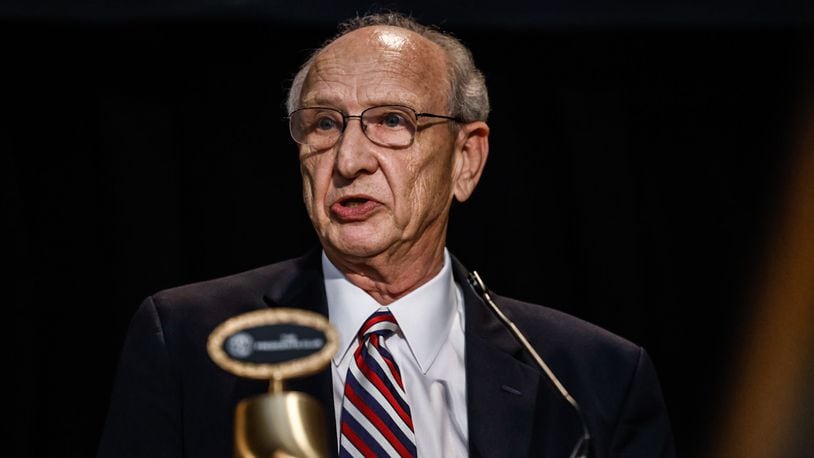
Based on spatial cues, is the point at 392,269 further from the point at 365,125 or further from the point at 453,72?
the point at 453,72

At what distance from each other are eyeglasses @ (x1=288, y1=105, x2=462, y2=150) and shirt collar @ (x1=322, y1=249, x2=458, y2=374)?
0.68 ft

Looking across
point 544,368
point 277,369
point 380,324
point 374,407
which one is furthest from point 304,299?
point 277,369

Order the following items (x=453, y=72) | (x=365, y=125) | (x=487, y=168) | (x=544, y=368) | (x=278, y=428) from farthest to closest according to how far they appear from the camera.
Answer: (x=487, y=168) < (x=453, y=72) < (x=365, y=125) < (x=544, y=368) < (x=278, y=428)

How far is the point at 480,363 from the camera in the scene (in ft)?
6.40

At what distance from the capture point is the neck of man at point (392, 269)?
1.99m

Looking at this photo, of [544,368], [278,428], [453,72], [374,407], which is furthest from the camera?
[453,72]

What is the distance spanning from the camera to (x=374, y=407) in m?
1.84

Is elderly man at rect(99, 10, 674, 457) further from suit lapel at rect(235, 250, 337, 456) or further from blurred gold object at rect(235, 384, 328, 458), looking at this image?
blurred gold object at rect(235, 384, 328, 458)

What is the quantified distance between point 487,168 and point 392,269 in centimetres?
43

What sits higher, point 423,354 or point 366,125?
point 366,125

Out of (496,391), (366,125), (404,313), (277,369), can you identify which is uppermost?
(366,125)

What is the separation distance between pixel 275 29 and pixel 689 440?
1.10m

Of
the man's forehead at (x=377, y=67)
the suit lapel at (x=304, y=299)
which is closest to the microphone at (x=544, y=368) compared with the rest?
the suit lapel at (x=304, y=299)

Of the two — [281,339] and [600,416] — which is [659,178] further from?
[281,339]
